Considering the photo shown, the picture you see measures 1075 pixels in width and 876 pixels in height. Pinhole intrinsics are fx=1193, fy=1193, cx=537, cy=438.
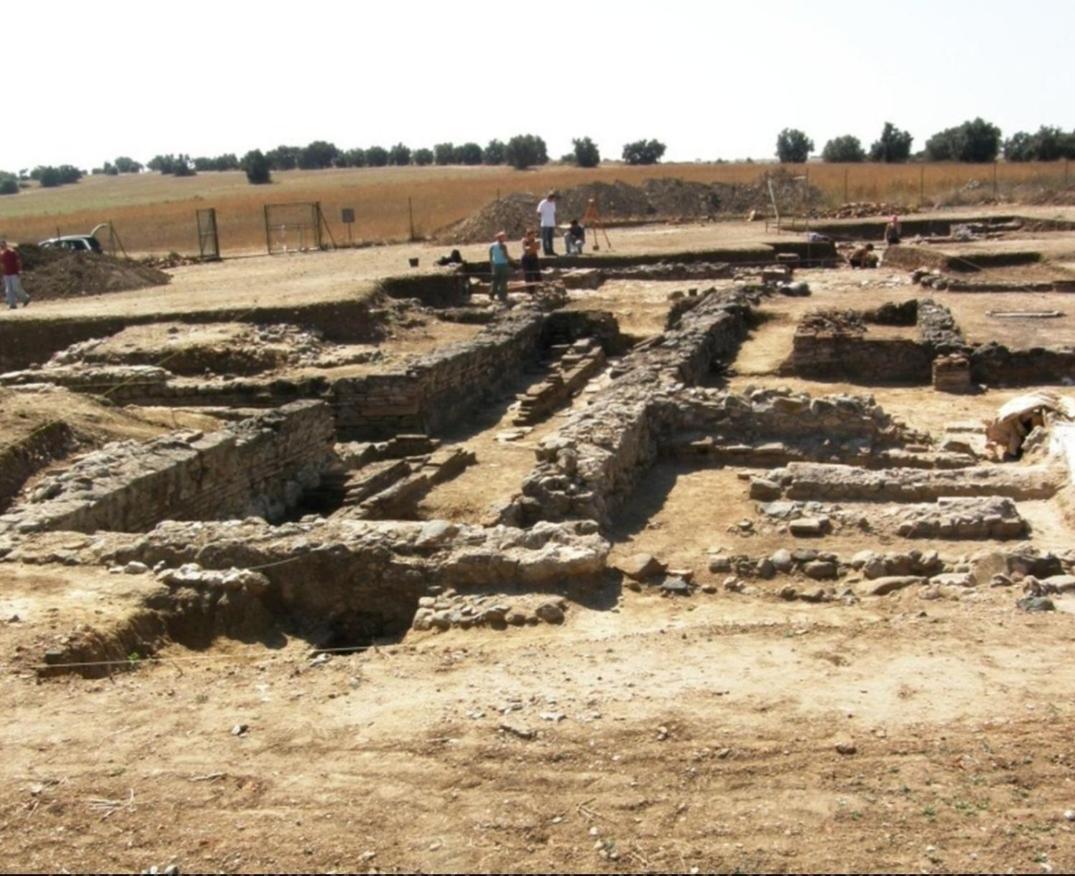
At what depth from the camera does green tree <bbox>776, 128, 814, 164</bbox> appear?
88.1 metres

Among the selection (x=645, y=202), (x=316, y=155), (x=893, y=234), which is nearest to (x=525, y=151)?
(x=316, y=155)

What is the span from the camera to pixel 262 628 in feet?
26.1

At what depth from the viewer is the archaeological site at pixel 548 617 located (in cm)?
462

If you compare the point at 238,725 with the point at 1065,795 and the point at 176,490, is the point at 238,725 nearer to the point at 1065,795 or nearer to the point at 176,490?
the point at 1065,795

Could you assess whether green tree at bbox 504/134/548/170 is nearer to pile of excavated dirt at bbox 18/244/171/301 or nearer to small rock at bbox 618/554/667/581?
pile of excavated dirt at bbox 18/244/171/301

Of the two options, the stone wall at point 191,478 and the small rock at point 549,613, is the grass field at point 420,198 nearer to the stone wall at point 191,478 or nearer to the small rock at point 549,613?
the stone wall at point 191,478

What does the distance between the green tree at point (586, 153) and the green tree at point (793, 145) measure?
14.2 m

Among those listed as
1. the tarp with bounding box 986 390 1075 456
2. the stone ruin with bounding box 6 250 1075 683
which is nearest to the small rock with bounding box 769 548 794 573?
the stone ruin with bounding box 6 250 1075 683

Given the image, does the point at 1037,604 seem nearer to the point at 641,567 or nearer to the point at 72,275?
the point at 641,567

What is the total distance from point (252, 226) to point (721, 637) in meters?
47.9

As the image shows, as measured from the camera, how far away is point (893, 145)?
2980 inches

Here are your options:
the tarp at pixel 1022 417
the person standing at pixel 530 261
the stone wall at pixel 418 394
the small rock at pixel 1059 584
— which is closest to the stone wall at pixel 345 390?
the stone wall at pixel 418 394

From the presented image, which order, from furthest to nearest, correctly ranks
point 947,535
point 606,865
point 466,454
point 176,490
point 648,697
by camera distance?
point 466,454 < point 176,490 < point 947,535 < point 648,697 < point 606,865

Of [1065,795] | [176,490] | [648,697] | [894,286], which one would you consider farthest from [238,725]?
[894,286]
